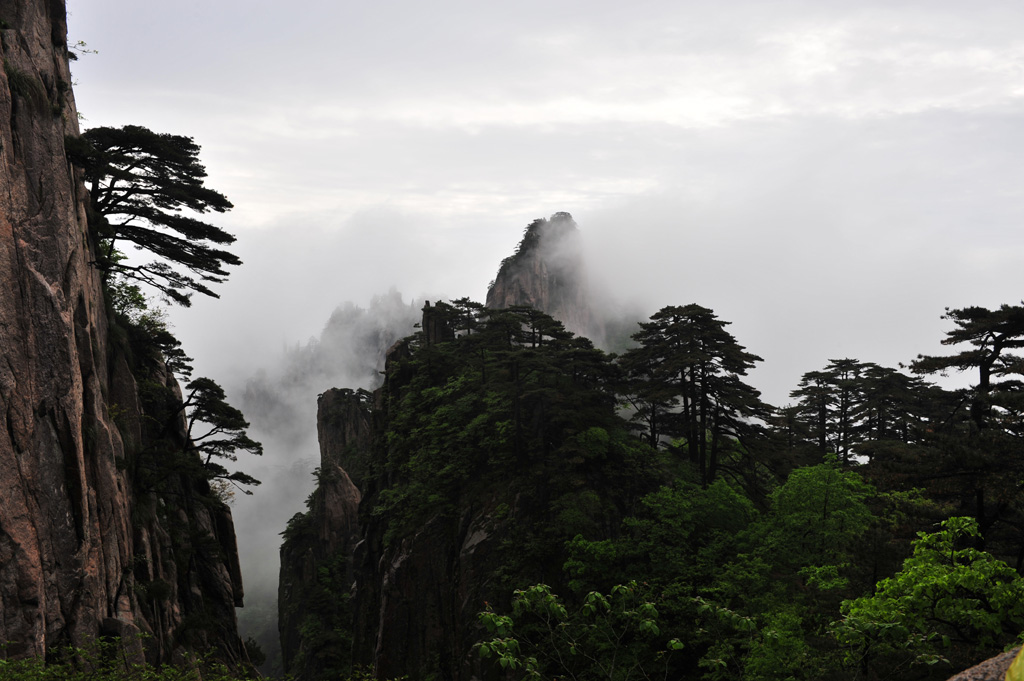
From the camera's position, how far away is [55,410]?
1527 cm

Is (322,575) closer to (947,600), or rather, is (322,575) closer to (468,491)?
(468,491)

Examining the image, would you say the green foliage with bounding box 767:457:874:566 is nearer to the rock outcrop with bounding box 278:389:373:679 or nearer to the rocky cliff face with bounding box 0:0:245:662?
the rocky cliff face with bounding box 0:0:245:662

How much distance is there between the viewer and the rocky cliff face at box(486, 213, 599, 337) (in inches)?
3506

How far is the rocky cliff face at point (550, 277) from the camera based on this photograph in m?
89.1

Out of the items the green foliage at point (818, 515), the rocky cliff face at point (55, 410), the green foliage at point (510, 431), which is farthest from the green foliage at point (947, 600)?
the rocky cliff face at point (55, 410)

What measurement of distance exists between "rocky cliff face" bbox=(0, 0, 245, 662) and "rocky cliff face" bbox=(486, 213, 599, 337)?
67.3 metres

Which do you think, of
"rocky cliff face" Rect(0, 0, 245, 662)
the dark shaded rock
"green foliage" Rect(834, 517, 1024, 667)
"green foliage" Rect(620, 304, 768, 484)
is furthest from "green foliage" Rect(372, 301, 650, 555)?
the dark shaded rock

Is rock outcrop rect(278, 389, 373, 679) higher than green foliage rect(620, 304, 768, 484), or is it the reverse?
green foliage rect(620, 304, 768, 484)

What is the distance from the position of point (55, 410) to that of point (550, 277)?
81.4 meters

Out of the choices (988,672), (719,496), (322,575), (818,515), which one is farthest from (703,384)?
(322,575)

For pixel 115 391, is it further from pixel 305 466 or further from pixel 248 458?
pixel 248 458

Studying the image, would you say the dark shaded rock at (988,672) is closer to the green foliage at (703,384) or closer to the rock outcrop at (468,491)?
the rock outcrop at (468,491)

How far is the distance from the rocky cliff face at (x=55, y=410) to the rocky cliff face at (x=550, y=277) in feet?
221

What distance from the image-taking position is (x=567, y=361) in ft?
112
